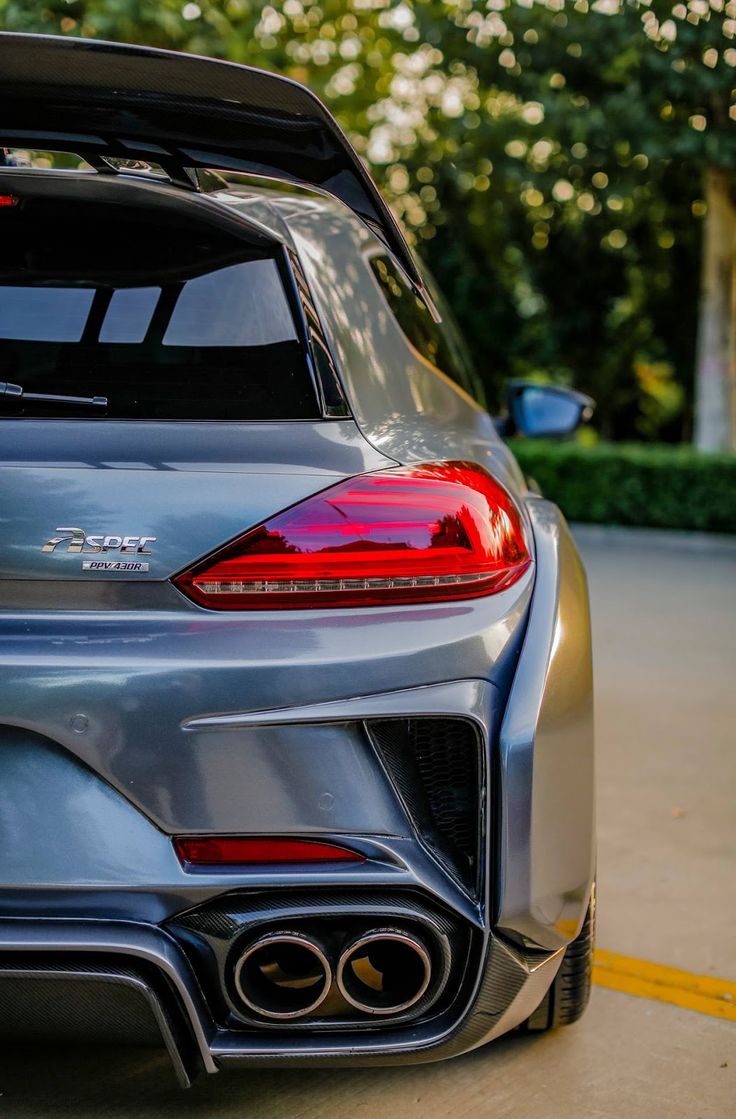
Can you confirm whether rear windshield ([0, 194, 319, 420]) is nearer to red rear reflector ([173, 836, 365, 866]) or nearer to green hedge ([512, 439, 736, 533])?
red rear reflector ([173, 836, 365, 866])

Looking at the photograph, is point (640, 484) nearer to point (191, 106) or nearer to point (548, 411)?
point (548, 411)

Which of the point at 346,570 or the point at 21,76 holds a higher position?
the point at 21,76

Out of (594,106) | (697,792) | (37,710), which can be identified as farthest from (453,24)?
(37,710)

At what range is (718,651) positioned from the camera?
7.01 metres

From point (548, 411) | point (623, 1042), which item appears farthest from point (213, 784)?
point (548, 411)

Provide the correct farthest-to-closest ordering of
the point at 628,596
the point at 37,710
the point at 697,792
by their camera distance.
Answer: the point at 628,596 < the point at 697,792 < the point at 37,710

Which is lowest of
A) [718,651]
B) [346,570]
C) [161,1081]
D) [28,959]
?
[718,651]

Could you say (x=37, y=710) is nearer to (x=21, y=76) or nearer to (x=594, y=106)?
(x=21, y=76)

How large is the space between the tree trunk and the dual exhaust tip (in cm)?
1400

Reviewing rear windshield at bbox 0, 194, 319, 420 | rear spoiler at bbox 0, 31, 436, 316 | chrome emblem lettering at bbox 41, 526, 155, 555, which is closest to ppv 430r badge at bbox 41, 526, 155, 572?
chrome emblem lettering at bbox 41, 526, 155, 555

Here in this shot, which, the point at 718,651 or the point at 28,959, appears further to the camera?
the point at 718,651

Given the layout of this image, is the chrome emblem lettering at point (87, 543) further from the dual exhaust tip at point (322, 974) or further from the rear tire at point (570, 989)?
the rear tire at point (570, 989)

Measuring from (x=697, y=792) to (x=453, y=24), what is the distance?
12024 mm

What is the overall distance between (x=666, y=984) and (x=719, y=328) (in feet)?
44.4
